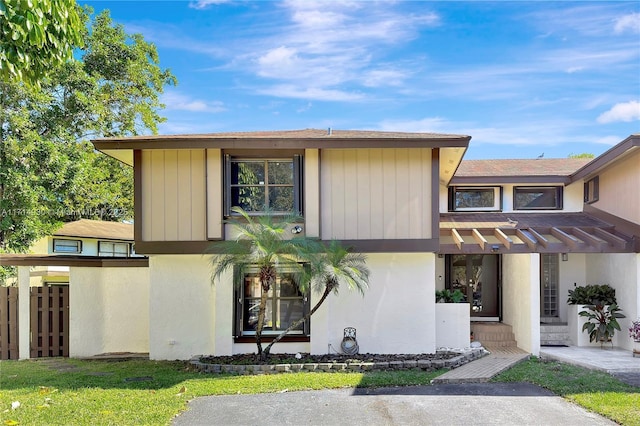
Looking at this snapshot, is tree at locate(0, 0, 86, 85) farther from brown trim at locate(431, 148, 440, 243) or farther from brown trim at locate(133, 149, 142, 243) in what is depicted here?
brown trim at locate(431, 148, 440, 243)

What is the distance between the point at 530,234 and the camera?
40.9 ft

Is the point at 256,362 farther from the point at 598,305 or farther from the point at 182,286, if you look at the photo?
the point at 598,305

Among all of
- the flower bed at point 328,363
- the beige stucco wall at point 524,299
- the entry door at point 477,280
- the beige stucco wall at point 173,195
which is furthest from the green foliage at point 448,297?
the beige stucco wall at point 173,195

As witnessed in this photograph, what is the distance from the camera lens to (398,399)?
765 cm

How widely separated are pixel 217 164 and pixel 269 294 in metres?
3.18

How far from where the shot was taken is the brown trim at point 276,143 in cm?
1053

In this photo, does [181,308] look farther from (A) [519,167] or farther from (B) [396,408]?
(A) [519,167]

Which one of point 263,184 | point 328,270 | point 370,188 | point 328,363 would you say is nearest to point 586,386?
point 328,363

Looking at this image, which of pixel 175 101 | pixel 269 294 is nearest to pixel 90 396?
pixel 269 294

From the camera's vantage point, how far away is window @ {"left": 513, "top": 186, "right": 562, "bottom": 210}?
48.8 ft

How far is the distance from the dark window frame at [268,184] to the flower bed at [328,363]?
3.12 m

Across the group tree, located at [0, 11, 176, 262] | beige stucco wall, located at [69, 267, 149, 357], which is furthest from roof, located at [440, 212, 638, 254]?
tree, located at [0, 11, 176, 262]

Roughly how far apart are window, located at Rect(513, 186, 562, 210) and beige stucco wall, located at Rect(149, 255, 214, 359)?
9493 millimetres

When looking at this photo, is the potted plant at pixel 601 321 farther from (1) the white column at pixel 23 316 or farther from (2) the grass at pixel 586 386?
(1) the white column at pixel 23 316
